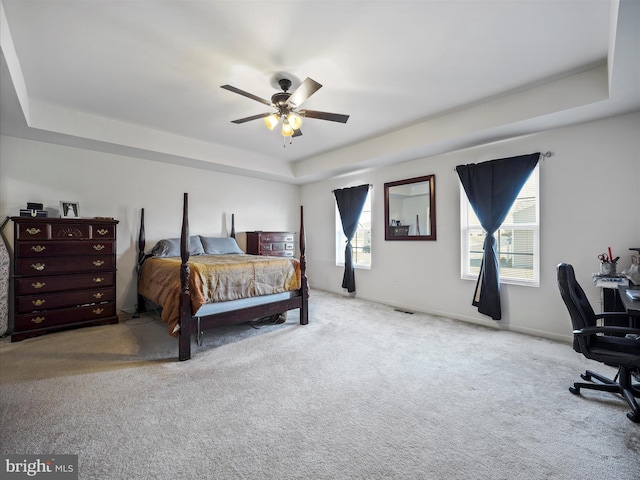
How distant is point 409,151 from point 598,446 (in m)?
3.44

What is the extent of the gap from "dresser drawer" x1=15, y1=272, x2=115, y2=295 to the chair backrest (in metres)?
4.82

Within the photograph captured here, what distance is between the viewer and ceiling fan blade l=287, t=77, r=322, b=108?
224cm

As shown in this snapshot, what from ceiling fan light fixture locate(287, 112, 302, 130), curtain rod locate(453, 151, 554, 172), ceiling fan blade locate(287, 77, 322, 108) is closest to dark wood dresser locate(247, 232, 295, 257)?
ceiling fan light fixture locate(287, 112, 302, 130)

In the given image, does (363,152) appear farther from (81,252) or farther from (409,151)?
(81,252)

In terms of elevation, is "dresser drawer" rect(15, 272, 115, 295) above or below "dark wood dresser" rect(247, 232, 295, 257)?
below

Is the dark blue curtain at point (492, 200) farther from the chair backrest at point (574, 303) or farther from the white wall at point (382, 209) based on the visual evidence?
the chair backrest at point (574, 303)

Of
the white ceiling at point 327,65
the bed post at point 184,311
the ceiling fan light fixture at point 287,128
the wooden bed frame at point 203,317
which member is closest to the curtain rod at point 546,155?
the white ceiling at point 327,65

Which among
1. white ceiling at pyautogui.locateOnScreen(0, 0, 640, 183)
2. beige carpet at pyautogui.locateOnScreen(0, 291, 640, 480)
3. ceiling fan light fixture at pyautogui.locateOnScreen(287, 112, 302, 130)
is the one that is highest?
white ceiling at pyautogui.locateOnScreen(0, 0, 640, 183)

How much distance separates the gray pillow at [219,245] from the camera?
4672mm

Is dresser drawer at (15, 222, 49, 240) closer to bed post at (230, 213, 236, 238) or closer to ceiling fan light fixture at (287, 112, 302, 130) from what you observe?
bed post at (230, 213, 236, 238)

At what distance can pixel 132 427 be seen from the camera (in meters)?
1.69

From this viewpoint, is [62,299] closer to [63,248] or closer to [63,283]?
[63,283]

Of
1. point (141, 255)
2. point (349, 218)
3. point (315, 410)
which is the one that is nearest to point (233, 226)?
point (141, 255)

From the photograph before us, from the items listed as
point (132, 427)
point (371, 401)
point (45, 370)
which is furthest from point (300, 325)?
point (45, 370)
